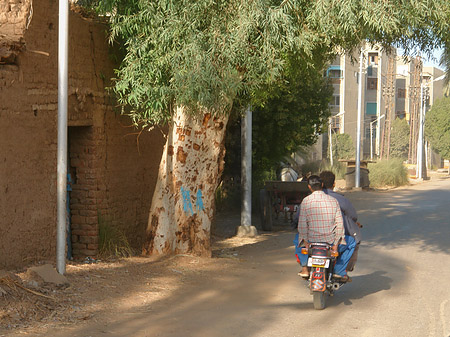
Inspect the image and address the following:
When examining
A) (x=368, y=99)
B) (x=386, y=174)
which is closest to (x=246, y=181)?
(x=386, y=174)

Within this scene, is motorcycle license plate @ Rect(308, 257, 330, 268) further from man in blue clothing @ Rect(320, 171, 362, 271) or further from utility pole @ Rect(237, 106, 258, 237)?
utility pole @ Rect(237, 106, 258, 237)

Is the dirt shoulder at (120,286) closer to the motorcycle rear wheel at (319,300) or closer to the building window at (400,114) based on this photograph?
the motorcycle rear wheel at (319,300)

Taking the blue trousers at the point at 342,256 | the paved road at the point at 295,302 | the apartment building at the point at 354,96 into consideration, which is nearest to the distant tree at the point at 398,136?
the apartment building at the point at 354,96

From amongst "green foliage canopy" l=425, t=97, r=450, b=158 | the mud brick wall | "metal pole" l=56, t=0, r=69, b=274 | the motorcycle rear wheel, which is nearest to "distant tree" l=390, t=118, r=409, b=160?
"green foliage canopy" l=425, t=97, r=450, b=158

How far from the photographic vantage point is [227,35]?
35.3 ft

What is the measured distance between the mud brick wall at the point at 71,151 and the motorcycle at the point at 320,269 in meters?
3.81

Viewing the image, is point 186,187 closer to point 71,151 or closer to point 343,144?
point 71,151

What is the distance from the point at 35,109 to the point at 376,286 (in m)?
5.39

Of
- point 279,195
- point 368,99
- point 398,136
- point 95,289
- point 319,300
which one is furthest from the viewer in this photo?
point 368,99

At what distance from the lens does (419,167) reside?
47938mm

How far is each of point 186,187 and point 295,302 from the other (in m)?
3.59

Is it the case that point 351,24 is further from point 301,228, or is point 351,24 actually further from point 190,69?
point 301,228

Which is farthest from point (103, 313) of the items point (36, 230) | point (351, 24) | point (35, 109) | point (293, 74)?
point (293, 74)

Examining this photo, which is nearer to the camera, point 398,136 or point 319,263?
point 319,263
